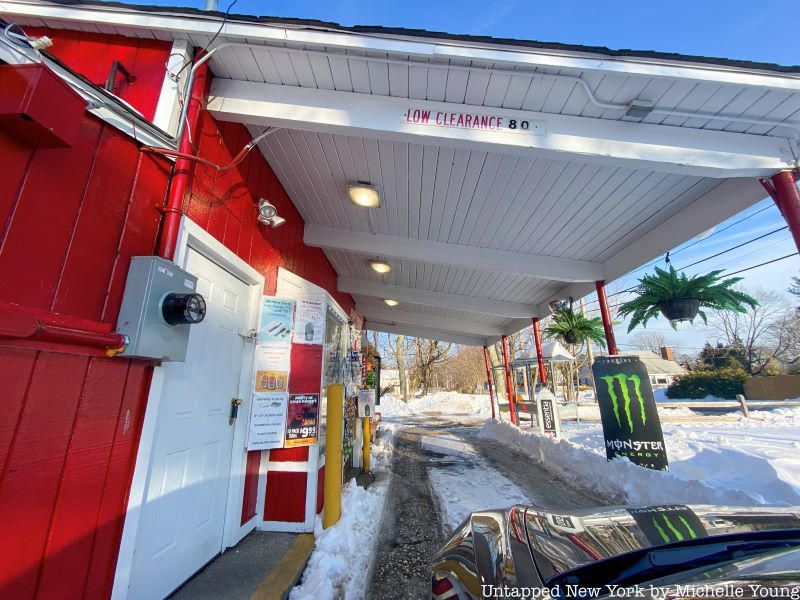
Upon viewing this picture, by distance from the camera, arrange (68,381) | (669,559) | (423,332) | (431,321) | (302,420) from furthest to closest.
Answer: (423,332), (431,321), (302,420), (68,381), (669,559)

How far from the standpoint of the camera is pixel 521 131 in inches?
101

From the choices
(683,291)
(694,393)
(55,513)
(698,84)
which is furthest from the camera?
(694,393)

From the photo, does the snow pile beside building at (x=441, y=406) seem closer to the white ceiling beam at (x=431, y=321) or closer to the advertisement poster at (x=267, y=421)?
the white ceiling beam at (x=431, y=321)

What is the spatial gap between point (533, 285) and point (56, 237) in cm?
658

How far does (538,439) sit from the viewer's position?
6.89 metres

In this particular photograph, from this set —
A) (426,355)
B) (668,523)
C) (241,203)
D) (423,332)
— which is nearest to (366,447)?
(241,203)

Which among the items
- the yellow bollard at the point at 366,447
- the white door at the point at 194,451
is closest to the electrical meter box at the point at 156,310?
the white door at the point at 194,451

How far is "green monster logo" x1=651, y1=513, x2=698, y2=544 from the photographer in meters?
1.07

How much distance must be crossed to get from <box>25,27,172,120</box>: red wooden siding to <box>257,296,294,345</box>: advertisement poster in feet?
5.88

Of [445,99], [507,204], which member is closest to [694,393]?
A: [507,204]

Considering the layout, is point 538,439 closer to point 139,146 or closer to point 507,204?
point 507,204

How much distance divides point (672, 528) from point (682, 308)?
4.07 meters

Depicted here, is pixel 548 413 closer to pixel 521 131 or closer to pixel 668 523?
pixel 521 131

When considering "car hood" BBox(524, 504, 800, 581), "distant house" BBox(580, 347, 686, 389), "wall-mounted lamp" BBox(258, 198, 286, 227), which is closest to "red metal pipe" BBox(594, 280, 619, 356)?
"car hood" BBox(524, 504, 800, 581)
